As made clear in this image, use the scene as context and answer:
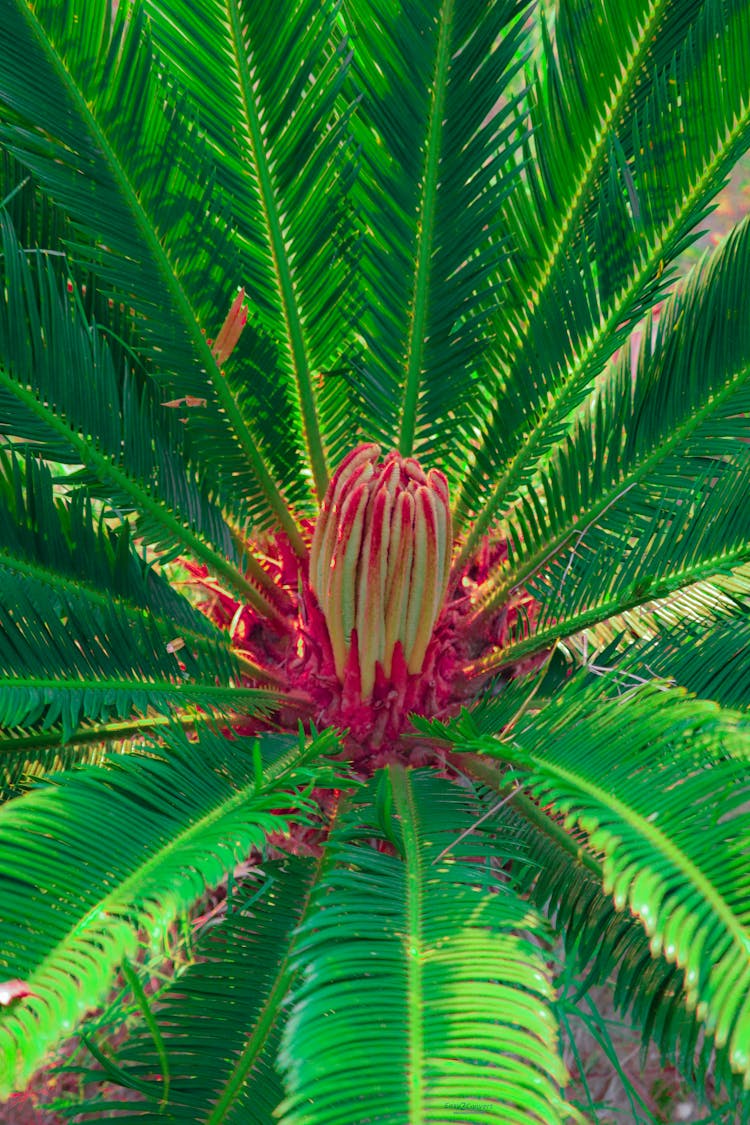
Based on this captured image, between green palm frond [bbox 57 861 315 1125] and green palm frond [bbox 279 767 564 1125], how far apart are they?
13 cm

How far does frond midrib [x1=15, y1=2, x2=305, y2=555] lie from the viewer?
66.3 inches

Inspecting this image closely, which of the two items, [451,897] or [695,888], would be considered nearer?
[695,888]

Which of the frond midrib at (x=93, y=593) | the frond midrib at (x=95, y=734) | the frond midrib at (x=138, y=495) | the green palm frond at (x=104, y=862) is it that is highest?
the frond midrib at (x=138, y=495)

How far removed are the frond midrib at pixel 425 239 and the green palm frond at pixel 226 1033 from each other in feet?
3.29

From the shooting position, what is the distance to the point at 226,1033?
1.38 meters

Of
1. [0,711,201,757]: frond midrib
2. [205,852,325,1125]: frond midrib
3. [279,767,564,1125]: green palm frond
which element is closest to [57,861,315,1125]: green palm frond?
[205,852,325,1125]: frond midrib

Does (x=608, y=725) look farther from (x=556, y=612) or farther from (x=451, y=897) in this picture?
(x=556, y=612)

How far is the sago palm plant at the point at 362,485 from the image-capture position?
1345mm

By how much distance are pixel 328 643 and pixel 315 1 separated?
1.14 meters

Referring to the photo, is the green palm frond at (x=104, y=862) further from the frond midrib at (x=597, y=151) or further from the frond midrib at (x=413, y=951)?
the frond midrib at (x=597, y=151)

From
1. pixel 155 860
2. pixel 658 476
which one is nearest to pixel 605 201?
pixel 658 476

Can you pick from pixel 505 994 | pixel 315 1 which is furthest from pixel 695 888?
pixel 315 1

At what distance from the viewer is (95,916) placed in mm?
1051

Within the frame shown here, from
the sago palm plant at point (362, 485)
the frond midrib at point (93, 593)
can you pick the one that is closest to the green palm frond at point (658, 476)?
the sago palm plant at point (362, 485)
